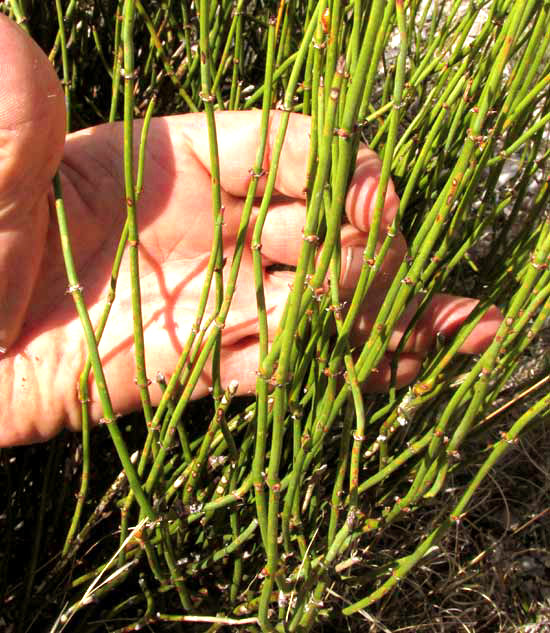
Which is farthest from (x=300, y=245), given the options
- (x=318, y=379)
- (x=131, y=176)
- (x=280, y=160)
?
(x=131, y=176)

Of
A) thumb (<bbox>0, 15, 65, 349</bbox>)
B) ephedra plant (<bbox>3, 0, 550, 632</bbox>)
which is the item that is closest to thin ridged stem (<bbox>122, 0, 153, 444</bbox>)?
ephedra plant (<bbox>3, 0, 550, 632</bbox>)

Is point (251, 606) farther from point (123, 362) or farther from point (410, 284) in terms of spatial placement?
point (410, 284)

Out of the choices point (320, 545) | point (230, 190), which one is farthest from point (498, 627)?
point (230, 190)

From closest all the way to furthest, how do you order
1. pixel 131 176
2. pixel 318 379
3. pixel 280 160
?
pixel 131 176
pixel 318 379
pixel 280 160

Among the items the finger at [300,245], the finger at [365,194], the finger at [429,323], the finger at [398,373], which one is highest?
the finger at [365,194]

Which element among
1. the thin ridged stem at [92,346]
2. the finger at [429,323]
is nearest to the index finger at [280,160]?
the finger at [429,323]

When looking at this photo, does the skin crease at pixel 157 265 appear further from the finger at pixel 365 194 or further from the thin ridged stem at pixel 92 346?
the thin ridged stem at pixel 92 346

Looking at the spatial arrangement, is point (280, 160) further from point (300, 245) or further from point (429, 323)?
point (429, 323)
